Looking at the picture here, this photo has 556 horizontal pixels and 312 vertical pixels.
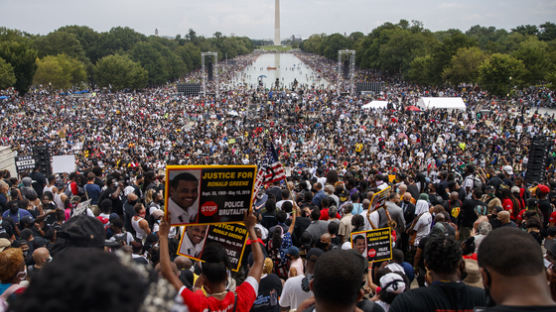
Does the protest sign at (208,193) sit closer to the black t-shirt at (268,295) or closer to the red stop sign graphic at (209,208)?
the red stop sign graphic at (209,208)

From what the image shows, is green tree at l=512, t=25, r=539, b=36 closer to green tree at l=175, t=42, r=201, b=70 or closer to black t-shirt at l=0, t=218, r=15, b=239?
green tree at l=175, t=42, r=201, b=70

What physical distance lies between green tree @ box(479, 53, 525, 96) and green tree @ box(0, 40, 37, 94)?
55.0 metres

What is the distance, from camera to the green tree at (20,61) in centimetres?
5156

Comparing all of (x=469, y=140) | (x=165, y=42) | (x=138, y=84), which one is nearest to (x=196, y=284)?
(x=469, y=140)

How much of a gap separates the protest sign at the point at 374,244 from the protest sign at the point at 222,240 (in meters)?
1.49

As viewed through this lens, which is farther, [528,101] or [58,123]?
[528,101]

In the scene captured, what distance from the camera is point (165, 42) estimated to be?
118 m

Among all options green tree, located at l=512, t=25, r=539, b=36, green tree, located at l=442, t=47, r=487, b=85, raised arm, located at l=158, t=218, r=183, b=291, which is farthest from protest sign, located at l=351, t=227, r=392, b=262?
green tree, located at l=512, t=25, r=539, b=36

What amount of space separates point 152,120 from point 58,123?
24.7 ft

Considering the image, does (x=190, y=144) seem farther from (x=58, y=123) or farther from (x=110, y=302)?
(x=110, y=302)

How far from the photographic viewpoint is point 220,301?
9.09ft

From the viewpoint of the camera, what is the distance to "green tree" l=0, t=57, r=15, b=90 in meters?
48.0

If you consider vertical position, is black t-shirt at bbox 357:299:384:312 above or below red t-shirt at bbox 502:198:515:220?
above

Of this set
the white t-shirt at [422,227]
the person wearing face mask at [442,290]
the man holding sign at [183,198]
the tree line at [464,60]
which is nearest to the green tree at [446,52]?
the tree line at [464,60]
